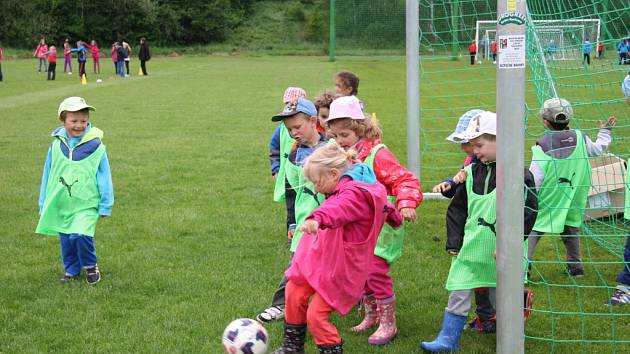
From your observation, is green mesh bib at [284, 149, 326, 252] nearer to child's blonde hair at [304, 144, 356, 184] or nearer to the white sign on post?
child's blonde hair at [304, 144, 356, 184]

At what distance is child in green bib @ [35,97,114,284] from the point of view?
6328 mm

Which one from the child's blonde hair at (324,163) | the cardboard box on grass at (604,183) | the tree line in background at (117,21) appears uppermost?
the tree line in background at (117,21)

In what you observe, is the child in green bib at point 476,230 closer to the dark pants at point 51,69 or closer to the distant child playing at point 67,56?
the dark pants at point 51,69

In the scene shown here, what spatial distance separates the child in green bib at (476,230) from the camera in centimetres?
471

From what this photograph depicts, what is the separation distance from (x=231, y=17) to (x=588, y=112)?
241 ft

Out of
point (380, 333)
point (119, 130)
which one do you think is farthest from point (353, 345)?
point (119, 130)

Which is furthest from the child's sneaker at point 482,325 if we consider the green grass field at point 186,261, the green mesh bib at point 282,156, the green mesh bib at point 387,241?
the green mesh bib at point 282,156

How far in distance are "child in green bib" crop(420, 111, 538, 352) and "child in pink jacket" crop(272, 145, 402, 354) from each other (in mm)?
669

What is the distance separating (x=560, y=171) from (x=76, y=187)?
4011mm

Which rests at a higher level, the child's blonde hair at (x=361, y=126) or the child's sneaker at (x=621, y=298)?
the child's blonde hair at (x=361, y=126)

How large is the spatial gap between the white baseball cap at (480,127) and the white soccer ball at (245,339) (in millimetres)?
1725

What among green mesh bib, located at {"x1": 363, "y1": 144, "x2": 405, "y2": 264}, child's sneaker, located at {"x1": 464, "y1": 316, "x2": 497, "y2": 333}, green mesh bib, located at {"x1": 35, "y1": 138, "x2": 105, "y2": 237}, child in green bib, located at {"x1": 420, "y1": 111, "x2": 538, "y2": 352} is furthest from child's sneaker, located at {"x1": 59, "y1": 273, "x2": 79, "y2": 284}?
child's sneaker, located at {"x1": 464, "y1": 316, "x2": 497, "y2": 333}

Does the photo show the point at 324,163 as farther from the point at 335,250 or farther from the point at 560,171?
the point at 560,171

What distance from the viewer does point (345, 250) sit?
4.38 metres
